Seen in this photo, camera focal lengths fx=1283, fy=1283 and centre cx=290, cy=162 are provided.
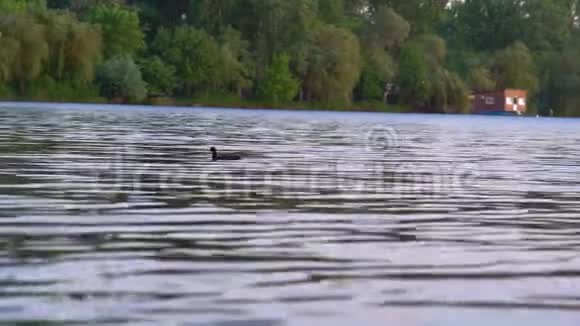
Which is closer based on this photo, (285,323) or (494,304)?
(285,323)

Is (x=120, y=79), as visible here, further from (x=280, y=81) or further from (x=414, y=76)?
(x=414, y=76)

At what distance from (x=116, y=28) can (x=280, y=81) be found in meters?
12.4

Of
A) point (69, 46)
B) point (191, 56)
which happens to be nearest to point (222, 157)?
point (69, 46)

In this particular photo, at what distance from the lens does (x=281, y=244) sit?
429 inches

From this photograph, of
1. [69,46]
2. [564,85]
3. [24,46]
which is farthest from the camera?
[564,85]

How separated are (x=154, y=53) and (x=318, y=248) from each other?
82074 millimetres

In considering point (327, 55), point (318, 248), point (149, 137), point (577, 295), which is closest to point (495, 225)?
point (318, 248)

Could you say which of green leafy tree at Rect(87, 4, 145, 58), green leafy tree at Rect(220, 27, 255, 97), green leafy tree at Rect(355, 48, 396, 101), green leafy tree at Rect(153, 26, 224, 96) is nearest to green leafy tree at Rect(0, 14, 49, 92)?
green leafy tree at Rect(87, 4, 145, 58)

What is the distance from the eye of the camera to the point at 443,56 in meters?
105

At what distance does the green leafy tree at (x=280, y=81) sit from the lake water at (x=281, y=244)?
67.7 meters

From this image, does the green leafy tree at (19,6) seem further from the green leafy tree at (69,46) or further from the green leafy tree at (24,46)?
the green leafy tree at (24,46)

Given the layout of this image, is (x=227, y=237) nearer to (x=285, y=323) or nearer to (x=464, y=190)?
(x=285, y=323)

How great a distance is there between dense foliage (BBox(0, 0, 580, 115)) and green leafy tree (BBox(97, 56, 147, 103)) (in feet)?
0.21

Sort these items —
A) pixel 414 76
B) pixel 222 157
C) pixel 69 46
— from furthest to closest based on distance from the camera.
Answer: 1. pixel 414 76
2. pixel 69 46
3. pixel 222 157
